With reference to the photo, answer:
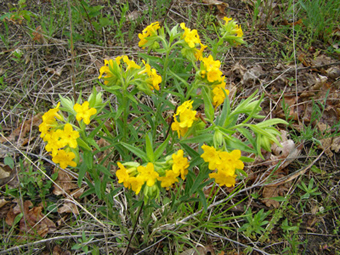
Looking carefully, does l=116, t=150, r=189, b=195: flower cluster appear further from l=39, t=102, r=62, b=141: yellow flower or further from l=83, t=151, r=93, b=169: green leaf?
l=39, t=102, r=62, b=141: yellow flower

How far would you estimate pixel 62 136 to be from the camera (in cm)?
148

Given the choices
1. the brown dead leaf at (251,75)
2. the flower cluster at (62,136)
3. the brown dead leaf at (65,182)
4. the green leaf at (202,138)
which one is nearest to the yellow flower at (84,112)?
the flower cluster at (62,136)

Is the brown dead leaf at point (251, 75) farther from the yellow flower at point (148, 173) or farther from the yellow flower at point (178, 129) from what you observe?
the yellow flower at point (148, 173)

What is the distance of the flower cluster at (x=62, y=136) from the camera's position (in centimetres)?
146

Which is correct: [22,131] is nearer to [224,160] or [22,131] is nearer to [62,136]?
[62,136]

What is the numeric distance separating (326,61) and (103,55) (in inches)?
115

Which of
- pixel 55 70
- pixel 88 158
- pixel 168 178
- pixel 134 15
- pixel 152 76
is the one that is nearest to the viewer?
pixel 168 178

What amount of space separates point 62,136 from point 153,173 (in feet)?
1.75

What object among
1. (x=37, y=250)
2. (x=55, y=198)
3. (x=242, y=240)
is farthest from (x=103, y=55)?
(x=242, y=240)

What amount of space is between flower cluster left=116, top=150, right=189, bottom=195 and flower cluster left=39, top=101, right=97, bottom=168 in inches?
11.0

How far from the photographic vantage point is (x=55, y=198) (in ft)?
8.16

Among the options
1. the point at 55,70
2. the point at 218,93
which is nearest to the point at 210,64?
the point at 218,93

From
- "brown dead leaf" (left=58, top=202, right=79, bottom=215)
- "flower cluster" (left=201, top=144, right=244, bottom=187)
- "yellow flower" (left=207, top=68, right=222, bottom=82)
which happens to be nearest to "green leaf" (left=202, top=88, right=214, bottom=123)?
"yellow flower" (left=207, top=68, right=222, bottom=82)

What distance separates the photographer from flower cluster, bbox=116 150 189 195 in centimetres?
145
